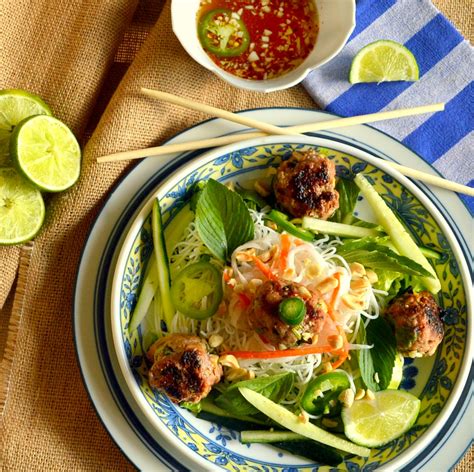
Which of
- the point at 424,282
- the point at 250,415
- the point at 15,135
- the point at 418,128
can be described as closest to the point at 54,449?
the point at 250,415

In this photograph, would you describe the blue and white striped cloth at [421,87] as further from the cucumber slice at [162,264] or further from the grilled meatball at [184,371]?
the grilled meatball at [184,371]

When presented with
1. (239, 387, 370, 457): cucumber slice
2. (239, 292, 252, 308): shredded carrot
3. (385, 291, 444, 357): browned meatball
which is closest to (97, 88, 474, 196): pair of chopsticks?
(385, 291, 444, 357): browned meatball

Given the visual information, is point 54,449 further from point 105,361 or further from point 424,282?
point 424,282

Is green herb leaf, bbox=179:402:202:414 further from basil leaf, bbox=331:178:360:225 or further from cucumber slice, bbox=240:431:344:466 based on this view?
basil leaf, bbox=331:178:360:225

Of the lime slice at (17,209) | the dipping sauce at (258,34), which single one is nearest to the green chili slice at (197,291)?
the lime slice at (17,209)

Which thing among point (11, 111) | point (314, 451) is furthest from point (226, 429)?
point (11, 111)

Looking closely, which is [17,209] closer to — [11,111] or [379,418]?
[11,111]
